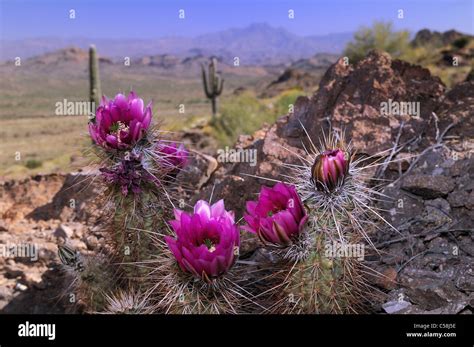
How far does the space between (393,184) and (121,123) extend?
2.14 metres

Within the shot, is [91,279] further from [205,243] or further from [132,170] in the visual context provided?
[205,243]

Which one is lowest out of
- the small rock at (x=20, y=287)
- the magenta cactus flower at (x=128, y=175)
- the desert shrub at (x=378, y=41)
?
the small rock at (x=20, y=287)

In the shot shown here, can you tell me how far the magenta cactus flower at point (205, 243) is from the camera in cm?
316

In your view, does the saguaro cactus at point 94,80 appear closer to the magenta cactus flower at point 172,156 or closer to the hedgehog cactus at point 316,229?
the magenta cactus flower at point 172,156

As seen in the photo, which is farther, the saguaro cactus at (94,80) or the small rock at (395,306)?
the saguaro cactus at (94,80)

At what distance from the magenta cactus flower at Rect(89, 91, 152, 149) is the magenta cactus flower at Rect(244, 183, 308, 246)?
945 millimetres

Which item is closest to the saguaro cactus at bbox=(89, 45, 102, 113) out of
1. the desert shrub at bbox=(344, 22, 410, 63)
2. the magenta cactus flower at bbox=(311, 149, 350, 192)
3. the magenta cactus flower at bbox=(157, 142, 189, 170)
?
the magenta cactus flower at bbox=(157, 142, 189, 170)

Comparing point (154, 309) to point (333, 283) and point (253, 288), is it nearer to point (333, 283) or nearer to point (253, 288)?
point (253, 288)

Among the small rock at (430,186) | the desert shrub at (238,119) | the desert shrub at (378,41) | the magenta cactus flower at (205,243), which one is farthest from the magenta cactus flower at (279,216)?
the desert shrub at (378,41)

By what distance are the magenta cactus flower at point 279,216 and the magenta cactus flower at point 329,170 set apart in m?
0.15

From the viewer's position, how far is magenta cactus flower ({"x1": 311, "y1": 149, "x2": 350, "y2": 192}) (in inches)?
125

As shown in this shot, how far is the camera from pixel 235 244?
332 cm

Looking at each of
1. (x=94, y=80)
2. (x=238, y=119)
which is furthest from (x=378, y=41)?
(x=94, y=80)

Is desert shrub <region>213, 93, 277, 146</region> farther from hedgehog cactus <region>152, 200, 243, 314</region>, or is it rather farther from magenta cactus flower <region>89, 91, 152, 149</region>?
hedgehog cactus <region>152, 200, 243, 314</region>
